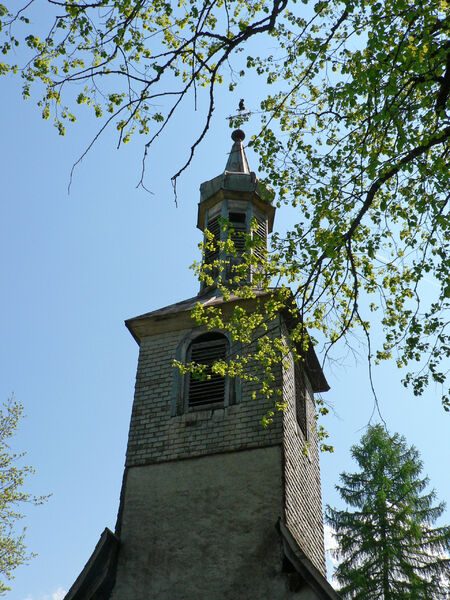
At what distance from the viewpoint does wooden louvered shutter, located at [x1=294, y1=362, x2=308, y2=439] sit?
42.2 feet

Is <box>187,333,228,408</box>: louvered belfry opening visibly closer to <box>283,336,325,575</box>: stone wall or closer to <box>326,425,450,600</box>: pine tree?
<box>283,336,325,575</box>: stone wall

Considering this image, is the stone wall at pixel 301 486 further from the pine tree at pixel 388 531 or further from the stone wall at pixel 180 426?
the pine tree at pixel 388 531

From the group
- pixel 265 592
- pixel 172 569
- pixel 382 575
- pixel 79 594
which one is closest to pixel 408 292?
pixel 265 592

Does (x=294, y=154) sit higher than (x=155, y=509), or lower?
higher

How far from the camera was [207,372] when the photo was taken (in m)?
12.5

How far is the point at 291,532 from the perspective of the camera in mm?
9531

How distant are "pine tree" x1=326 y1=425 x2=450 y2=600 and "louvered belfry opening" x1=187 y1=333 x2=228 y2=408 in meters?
7.61

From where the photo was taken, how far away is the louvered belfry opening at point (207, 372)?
12.1 meters

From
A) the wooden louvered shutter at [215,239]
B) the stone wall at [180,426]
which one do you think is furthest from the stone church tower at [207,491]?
the wooden louvered shutter at [215,239]

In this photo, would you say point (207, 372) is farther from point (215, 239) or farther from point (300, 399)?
point (215, 239)

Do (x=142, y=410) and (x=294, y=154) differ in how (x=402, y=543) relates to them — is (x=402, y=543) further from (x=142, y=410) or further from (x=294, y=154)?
(x=294, y=154)

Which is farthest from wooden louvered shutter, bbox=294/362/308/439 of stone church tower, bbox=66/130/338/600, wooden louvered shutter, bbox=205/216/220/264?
wooden louvered shutter, bbox=205/216/220/264

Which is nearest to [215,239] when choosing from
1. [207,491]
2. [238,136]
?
[238,136]

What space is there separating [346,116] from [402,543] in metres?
13.4
